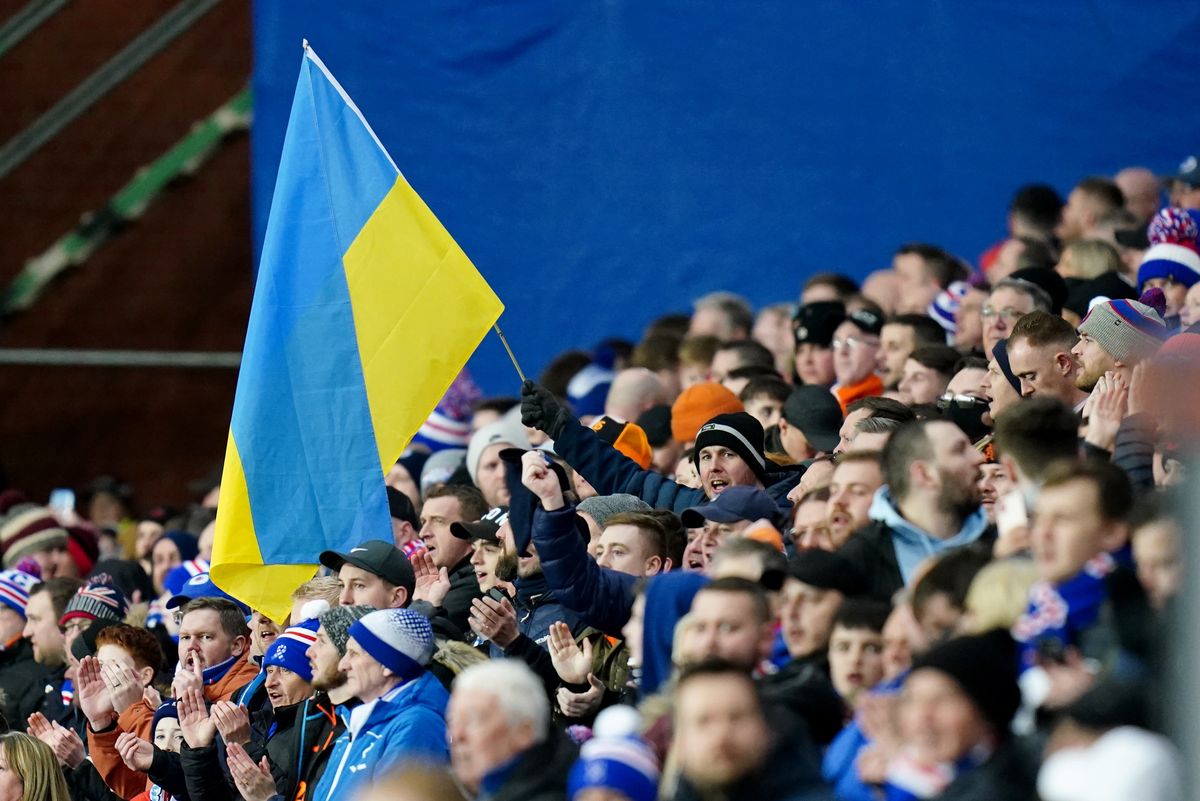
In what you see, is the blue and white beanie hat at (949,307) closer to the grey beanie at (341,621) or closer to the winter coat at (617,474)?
the winter coat at (617,474)

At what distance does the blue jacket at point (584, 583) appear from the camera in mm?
6469

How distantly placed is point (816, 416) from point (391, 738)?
2.32m

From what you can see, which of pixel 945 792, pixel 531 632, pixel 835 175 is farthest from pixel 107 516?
pixel 945 792

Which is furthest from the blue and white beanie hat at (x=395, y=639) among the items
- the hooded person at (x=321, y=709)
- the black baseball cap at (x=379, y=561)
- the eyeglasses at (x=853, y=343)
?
the eyeglasses at (x=853, y=343)

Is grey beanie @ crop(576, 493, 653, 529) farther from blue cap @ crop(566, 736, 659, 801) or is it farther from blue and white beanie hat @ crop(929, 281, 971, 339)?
blue and white beanie hat @ crop(929, 281, 971, 339)

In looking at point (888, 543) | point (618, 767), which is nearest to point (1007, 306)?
point (888, 543)

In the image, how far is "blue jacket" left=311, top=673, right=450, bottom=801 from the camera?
21.2 ft

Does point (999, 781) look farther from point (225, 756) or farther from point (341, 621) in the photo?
point (225, 756)

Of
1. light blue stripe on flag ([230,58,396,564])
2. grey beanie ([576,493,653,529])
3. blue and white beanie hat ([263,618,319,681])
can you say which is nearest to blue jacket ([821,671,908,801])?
grey beanie ([576,493,653,529])

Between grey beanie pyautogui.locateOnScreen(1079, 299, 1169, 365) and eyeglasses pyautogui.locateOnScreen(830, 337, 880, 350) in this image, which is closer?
grey beanie pyautogui.locateOnScreen(1079, 299, 1169, 365)

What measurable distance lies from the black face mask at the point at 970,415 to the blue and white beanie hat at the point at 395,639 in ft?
6.43

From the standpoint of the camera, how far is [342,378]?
7910mm

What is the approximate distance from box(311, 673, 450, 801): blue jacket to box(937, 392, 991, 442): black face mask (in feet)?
6.53

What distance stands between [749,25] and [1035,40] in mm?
1875
